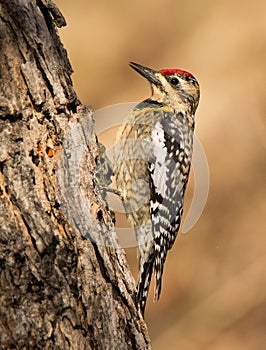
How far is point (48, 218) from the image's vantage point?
2498 millimetres

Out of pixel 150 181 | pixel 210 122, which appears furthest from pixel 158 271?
pixel 210 122

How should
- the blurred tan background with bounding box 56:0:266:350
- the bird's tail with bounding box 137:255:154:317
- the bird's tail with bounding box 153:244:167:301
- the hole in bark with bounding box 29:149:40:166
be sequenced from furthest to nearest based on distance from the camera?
the blurred tan background with bounding box 56:0:266:350 < the bird's tail with bounding box 153:244:167:301 < the bird's tail with bounding box 137:255:154:317 < the hole in bark with bounding box 29:149:40:166

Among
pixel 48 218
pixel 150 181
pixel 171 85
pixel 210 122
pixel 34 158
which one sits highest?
pixel 210 122

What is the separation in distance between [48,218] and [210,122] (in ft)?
15.5

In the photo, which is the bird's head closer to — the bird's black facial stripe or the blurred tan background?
the bird's black facial stripe

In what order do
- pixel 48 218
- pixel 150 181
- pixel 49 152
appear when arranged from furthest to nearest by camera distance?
1. pixel 150 181
2. pixel 49 152
3. pixel 48 218

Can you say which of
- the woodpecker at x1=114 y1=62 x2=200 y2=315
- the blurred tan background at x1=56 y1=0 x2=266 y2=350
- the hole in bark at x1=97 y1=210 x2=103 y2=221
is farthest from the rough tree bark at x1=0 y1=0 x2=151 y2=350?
the blurred tan background at x1=56 y1=0 x2=266 y2=350

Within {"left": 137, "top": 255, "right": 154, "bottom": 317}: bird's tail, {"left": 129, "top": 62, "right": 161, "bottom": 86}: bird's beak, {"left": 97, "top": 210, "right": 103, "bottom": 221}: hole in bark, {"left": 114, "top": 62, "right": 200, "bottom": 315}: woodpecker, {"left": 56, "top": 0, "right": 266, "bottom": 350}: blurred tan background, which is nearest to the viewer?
{"left": 97, "top": 210, "right": 103, "bottom": 221}: hole in bark

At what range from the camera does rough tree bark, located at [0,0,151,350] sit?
2379mm

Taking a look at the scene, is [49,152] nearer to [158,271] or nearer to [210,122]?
[158,271]

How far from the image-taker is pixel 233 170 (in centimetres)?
710

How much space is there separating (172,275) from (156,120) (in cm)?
298

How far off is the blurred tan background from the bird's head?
2216 mm

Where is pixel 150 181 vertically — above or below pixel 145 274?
above
